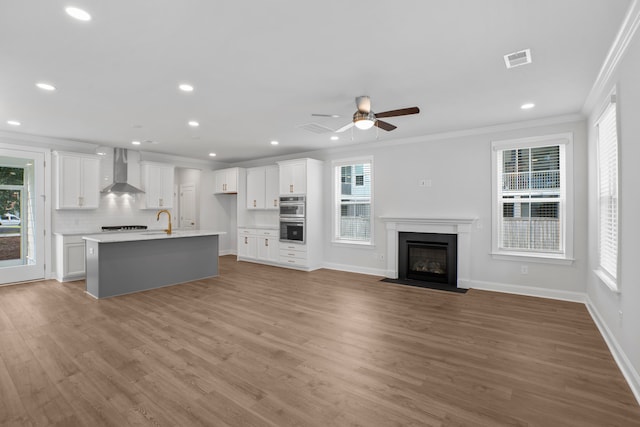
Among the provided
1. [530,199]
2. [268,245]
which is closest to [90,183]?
[268,245]

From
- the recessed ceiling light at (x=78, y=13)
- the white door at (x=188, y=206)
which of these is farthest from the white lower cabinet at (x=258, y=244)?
the recessed ceiling light at (x=78, y=13)

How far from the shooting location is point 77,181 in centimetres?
643

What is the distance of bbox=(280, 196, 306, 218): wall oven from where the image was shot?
7.23 meters

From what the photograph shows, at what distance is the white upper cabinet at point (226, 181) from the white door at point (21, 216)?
3.80m

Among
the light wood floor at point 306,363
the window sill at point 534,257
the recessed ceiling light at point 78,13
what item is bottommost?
the light wood floor at point 306,363

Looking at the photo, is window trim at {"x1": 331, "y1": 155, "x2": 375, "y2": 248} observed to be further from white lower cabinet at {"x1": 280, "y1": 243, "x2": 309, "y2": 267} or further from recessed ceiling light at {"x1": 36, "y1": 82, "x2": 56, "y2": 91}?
recessed ceiling light at {"x1": 36, "y1": 82, "x2": 56, "y2": 91}

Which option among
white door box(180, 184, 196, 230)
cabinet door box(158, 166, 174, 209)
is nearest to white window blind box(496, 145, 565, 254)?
cabinet door box(158, 166, 174, 209)

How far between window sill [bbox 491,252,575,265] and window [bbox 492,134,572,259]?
0.5 inches

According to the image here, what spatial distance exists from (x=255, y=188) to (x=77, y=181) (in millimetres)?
3695

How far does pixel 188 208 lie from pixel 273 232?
11.0 ft

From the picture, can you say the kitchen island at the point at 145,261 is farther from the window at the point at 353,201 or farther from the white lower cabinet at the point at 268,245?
the window at the point at 353,201

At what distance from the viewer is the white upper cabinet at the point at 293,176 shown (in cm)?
721

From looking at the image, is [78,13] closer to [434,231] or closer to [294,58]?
[294,58]

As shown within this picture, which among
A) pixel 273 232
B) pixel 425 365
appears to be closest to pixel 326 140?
pixel 273 232
